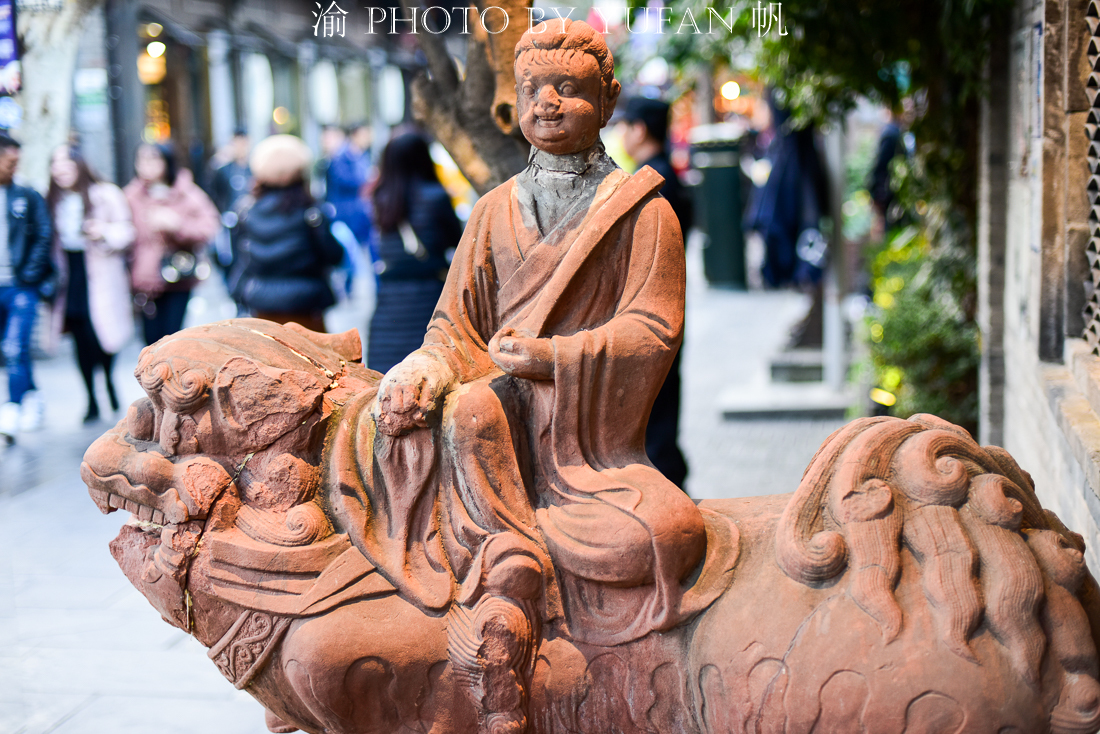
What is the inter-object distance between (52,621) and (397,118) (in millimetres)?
12624

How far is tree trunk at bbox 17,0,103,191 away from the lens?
11.3ft

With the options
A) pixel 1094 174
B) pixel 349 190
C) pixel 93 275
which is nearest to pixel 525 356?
pixel 1094 174

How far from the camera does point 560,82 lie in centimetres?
223

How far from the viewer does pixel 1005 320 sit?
480cm

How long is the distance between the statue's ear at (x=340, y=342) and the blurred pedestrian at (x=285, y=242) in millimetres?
2365

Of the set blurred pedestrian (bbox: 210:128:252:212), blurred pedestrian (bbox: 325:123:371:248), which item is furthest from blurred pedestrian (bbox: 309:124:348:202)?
blurred pedestrian (bbox: 210:128:252:212)

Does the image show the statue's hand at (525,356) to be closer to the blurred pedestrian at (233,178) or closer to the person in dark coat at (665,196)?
the person in dark coat at (665,196)

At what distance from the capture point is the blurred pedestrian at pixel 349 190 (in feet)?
34.3

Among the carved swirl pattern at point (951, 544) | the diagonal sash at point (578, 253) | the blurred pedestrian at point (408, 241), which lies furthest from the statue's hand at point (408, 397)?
the blurred pedestrian at point (408, 241)

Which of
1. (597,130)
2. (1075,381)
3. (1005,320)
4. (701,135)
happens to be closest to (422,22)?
(597,130)

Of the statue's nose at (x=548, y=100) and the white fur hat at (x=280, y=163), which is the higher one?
the white fur hat at (x=280, y=163)

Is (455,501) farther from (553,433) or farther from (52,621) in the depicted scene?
(52,621)

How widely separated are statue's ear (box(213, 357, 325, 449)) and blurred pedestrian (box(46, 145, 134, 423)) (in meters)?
4.02

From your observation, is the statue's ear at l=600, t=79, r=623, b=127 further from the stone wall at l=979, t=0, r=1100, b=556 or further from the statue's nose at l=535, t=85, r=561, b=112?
the stone wall at l=979, t=0, r=1100, b=556
